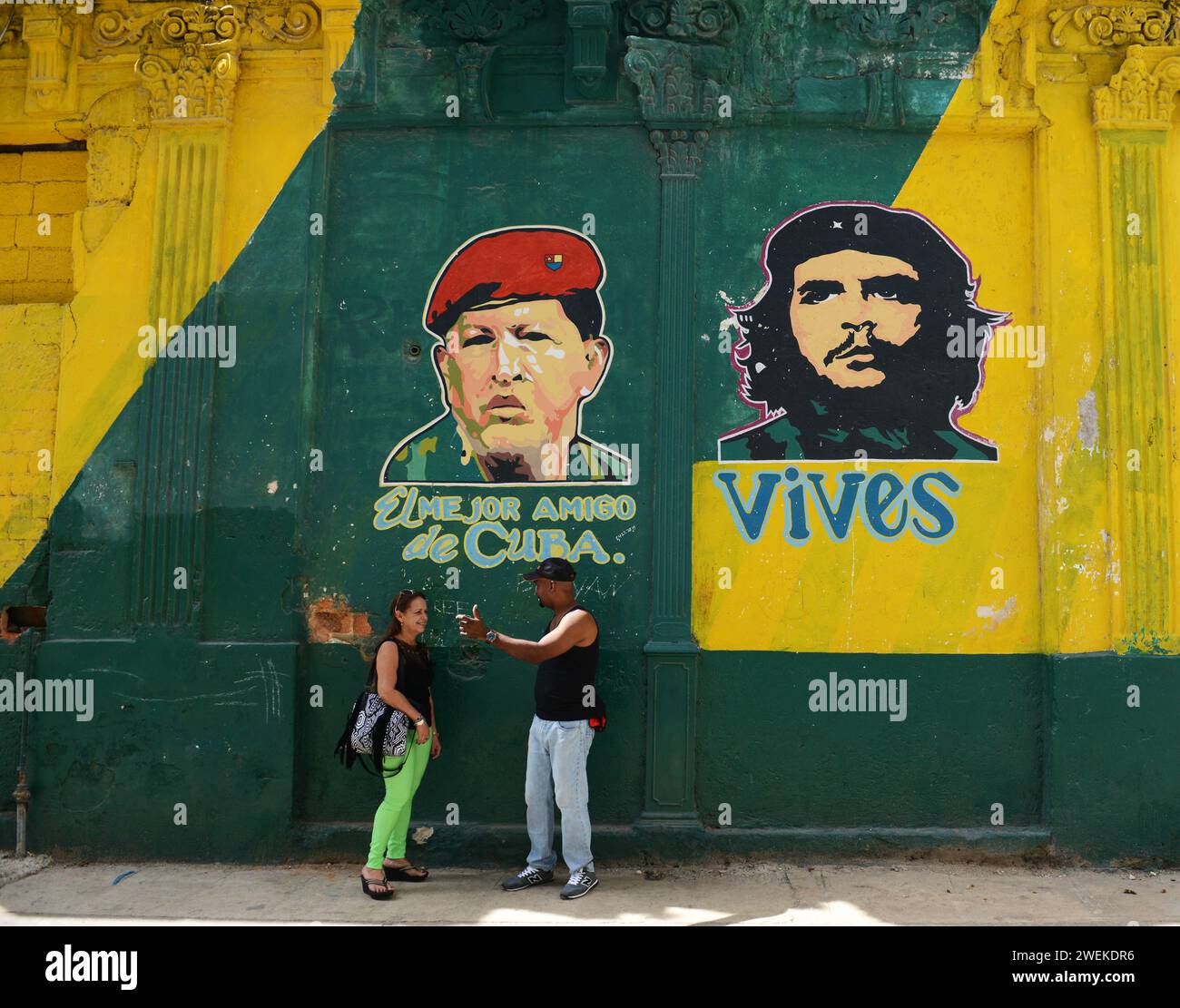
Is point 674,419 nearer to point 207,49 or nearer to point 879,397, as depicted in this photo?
point 879,397

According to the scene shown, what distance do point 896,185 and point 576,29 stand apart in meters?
2.41

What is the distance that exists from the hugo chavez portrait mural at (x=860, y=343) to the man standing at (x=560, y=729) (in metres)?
1.54

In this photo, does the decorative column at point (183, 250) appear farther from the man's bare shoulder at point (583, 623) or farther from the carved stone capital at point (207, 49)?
the man's bare shoulder at point (583, 623)

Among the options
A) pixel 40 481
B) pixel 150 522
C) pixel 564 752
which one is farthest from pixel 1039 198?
pixel 40 481

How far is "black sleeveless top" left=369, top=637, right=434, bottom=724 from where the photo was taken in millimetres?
6191

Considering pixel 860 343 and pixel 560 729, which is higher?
pixel 860 343

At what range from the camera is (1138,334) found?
6.79 meters

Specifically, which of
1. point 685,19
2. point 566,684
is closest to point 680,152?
point 685,19

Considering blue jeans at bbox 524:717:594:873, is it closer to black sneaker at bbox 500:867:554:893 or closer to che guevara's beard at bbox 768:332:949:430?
black sneaker at bbox 500:867:554:893

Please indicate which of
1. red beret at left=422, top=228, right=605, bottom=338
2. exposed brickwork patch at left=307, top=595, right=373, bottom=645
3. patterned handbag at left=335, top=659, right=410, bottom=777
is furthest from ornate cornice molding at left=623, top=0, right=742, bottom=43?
patterned handbag at left=335, top=659, right=410, bottom=777

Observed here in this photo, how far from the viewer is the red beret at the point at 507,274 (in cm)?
705

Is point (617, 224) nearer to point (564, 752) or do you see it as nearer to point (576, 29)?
point (576, 29)

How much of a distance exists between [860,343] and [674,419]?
1359mm

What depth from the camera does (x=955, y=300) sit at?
6.95 meters
